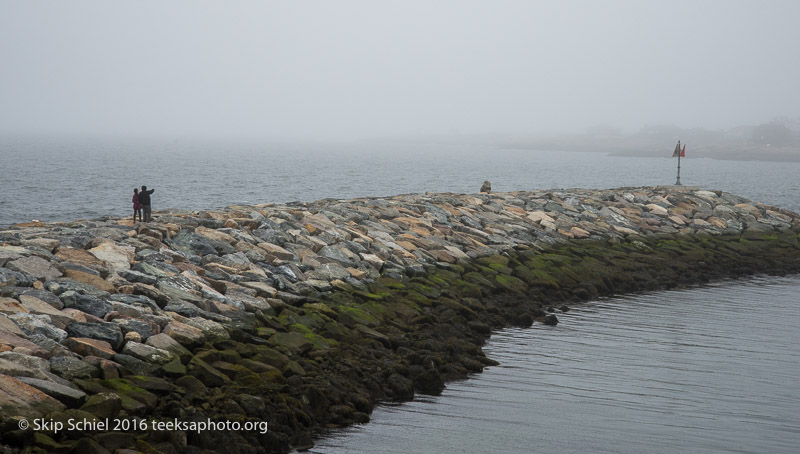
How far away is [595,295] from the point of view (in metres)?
22.7

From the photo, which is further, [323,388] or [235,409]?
[323,388]

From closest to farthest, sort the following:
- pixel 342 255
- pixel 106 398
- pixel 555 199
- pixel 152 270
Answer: pixel 106 398
pixel 152 270
pixel 342 255
pixel 555 199

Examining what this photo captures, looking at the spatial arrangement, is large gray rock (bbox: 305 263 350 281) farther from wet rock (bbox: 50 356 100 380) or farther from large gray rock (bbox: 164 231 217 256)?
wet rock (bbox: 50 356 100 380)

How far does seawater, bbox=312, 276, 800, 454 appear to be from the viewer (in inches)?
444

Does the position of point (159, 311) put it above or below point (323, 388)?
above

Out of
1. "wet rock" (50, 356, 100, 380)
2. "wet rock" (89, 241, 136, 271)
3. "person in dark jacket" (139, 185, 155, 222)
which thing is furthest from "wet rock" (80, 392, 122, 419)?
"person in dark jacket" (139, 185, 155, 222)

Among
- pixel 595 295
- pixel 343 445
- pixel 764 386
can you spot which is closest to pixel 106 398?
pixel 343 445

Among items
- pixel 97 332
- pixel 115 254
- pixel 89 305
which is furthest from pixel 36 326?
pixel 115 254

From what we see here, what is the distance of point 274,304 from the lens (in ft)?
51.5

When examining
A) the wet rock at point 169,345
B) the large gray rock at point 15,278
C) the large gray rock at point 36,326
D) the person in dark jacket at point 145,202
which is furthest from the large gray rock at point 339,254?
the large gray rock at point 36,326

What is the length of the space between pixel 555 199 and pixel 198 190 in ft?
153

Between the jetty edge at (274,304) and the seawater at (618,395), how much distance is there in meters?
0.80

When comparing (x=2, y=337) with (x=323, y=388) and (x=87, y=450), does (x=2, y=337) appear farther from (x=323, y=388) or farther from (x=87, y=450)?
(x=323, y=388)

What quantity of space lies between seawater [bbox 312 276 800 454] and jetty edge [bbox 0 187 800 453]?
2.63ft
